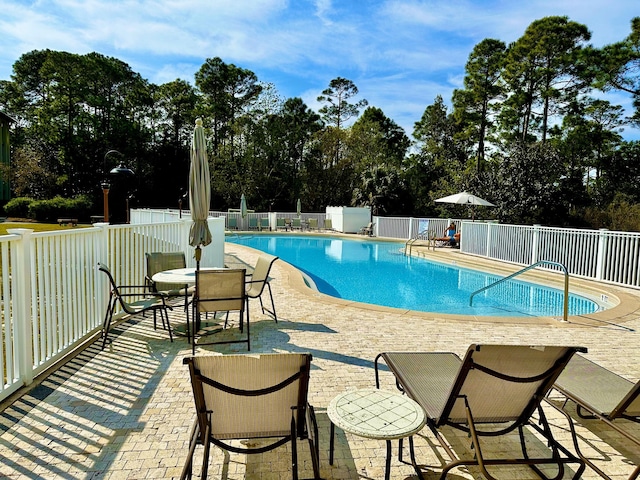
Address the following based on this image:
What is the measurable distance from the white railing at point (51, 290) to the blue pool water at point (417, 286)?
4.89 meters

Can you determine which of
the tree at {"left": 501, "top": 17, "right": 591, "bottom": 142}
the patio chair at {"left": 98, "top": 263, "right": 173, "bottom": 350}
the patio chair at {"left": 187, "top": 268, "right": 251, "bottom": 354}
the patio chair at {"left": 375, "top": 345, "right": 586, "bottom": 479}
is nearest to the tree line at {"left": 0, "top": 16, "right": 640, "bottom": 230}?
the tree at {"left": 501, "top": 17, "right": 591, "bottom": 142}

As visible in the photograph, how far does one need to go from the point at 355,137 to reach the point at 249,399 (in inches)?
1213

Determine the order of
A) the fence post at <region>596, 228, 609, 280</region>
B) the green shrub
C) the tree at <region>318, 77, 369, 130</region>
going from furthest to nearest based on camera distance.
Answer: the tree at <region>318, 77, 369, 130</region> < the green shrub < the fence post at <region>596, 228, 609, 280</region>

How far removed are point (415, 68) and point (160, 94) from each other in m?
20.4

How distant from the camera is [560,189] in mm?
16344

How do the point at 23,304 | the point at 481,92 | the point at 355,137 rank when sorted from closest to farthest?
1. the point at 23,304
2. the point at 481,92
3. the point at 355,137

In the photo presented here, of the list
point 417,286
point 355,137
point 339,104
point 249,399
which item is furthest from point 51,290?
point 339,104

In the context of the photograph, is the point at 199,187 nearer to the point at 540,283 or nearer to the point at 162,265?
the point at 162,265

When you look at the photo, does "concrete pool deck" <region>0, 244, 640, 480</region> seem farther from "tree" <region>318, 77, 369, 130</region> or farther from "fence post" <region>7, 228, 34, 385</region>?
"tree" <region>318, 77, 369, 130</region>

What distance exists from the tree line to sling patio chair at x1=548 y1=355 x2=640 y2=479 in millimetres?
15076

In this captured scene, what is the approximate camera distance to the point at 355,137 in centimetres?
3127

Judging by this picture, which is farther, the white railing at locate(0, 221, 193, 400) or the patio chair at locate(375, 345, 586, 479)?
the white railing at locate(0, 221, 193, 400)

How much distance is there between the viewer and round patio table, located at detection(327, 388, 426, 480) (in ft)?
5.44

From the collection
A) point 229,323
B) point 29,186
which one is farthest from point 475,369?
point 29,186
